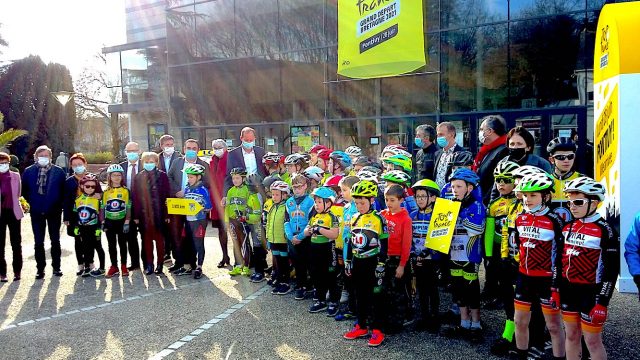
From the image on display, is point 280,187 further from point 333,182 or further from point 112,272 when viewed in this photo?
point 112,272

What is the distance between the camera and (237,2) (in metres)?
20.6

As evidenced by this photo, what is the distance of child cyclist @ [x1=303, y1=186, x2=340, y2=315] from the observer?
20.0 ft

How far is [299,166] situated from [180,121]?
15.6 meters

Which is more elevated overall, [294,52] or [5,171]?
[294,52]

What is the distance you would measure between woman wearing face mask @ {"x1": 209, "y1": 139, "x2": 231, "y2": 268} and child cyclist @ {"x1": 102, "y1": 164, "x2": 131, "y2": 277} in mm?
1434

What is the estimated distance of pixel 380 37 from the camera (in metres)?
14.1

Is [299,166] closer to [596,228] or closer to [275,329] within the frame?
[275,329]

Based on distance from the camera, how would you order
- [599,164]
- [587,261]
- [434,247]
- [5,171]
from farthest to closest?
1. [5,171]
2. [599,164]
3. [434,247]
4. [587,261]

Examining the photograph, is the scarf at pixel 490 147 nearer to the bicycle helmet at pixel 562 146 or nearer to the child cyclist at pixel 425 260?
the bicycle helmet at pixel 562 146

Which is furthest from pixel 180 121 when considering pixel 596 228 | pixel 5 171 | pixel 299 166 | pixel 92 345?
pixel 596 228

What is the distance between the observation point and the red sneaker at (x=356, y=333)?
5449 mm

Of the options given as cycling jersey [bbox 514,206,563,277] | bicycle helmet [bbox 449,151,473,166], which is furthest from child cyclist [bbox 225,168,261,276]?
cycling jersey [bbox 514,206,563,277]

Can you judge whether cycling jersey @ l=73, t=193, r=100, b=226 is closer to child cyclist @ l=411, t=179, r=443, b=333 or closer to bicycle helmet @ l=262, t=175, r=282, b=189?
bicycle helmet @ l=262, t=175, r=282, b=189

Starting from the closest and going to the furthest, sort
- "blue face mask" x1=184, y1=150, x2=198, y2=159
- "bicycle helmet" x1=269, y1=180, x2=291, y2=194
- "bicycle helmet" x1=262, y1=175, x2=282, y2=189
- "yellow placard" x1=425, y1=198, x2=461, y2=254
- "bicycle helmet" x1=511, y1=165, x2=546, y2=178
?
"bicycle helmet" x1=511, y1=165, x2=546, y2=178, "yellow placard" x1=425, y1=198, x2=461, y2=254, "bicycle helmet" x1=269, y1=180, x2=291, y2=194, "bicycle helmet" x1=262, y1=175, x2=282, y2=189, "blue face mask" x1=184, y1=150, x2=198, y2=159
